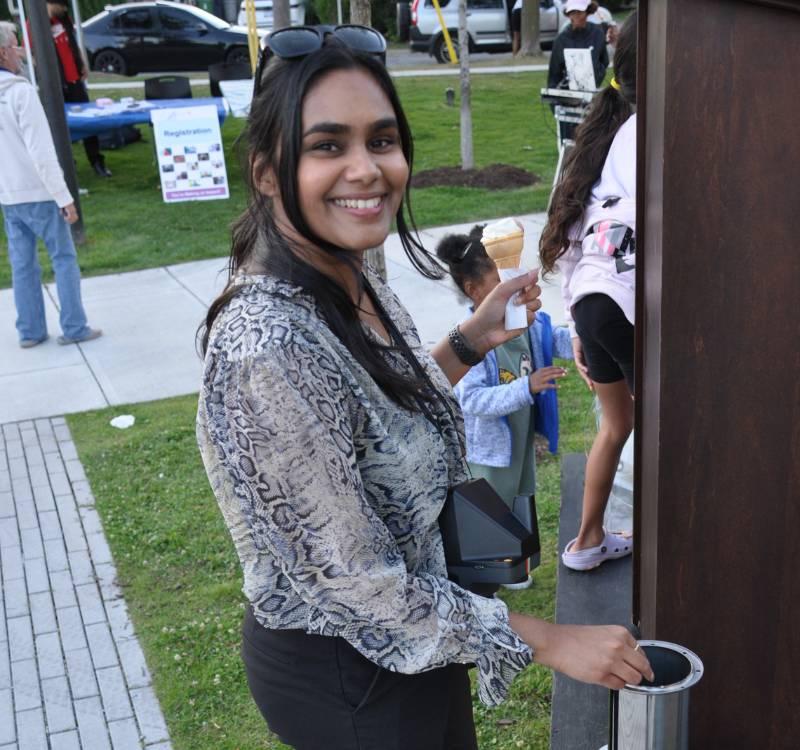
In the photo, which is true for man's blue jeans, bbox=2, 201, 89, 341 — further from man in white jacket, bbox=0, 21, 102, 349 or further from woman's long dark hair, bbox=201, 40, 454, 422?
woman's long dark hair, bbox=201, 40, 454, 422

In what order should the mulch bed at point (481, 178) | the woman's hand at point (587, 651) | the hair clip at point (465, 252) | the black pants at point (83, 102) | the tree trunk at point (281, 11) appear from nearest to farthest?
the woman's hand at point (587, 651)
the hair clip at point (465, 252)
the tree trunk at point (281, 11)
the mulch bed at point (481, 178)
the black pants at point (83, 102)

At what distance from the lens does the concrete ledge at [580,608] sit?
9.31ft

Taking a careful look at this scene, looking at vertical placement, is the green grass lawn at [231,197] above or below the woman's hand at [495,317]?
below

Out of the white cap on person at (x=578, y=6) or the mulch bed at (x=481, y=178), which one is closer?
the mulch bed at (x=481, y=178)

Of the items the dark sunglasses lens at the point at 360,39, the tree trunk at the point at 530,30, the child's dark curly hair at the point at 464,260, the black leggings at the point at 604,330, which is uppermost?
the dark sunglasses lens at the point at 360,39

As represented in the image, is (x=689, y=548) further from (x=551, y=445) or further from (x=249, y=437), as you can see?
(x=551, y=445)

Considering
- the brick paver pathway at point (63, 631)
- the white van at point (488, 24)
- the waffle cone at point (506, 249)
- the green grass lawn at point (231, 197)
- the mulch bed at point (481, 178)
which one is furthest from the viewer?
the white van at point (488, 24)

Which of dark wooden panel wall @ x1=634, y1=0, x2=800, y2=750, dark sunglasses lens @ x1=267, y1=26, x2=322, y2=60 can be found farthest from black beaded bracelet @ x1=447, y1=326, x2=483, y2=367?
dark sunglasses lens @ x1=267, y1=26, x2=322, y2=60

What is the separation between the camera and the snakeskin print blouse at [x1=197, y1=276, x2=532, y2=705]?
1465 millimetres

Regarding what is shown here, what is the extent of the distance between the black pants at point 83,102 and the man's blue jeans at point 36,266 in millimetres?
6211

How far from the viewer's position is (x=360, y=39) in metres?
1.68

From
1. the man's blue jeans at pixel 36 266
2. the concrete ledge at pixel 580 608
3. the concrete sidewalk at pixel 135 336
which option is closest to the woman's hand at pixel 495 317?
the concrete ledge at pixel 580 608

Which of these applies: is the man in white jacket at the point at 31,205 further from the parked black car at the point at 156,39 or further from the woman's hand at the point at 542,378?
the parked black car at the point at 156,39

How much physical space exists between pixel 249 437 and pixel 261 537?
0.20 m
